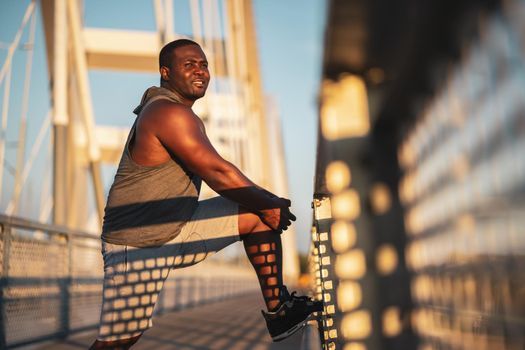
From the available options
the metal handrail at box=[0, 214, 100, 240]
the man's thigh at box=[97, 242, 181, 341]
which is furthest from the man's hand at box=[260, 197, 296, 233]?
the metal handrail at box=[0, 214, 100, 240]

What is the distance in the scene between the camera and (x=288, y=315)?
237cm

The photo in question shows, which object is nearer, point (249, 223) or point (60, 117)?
point (249, 223)

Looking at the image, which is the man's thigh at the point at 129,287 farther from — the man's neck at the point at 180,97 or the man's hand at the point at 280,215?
the man's neck at the point at 180,97

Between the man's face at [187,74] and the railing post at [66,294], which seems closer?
the man's face at [187,74]

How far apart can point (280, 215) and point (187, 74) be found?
69 cm

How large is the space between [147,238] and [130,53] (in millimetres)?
16111

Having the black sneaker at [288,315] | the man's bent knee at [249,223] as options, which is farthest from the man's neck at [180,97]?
the black sneaker at [288,315]

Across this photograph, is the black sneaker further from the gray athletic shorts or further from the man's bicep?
the man's bicep

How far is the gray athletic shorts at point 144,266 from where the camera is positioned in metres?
2.41

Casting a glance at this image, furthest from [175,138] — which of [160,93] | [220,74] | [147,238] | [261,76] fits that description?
[261,76]

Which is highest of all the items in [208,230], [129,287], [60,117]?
[60,117]

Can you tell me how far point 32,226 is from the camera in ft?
16.3

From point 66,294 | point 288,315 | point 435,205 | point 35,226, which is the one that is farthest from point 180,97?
point 66,294

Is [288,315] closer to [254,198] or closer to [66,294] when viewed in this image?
[254,198]
